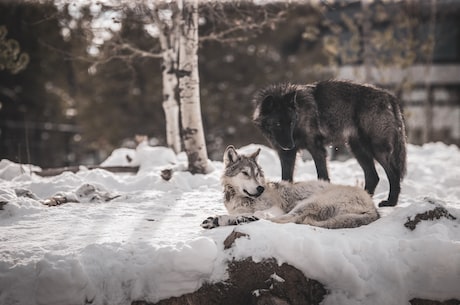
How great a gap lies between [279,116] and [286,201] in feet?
4.38

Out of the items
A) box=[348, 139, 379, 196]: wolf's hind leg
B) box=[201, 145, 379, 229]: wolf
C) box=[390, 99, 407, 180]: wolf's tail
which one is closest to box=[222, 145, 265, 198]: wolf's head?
box=[201, 145, 379, 229]: wolf

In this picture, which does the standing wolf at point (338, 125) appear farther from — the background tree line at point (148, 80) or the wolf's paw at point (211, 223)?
the background tree line at point (148, 80)

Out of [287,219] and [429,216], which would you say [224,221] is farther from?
[429,216]

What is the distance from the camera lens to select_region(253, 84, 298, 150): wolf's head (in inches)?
208

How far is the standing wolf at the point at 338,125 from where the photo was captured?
17.3ft

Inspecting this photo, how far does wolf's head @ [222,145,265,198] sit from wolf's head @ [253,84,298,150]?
641 mm

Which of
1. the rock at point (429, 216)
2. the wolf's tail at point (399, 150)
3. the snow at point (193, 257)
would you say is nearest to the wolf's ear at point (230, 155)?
the snow at point (193, 257)

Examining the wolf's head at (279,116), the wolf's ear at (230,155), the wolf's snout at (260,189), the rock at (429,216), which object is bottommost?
the rock at (429,216)

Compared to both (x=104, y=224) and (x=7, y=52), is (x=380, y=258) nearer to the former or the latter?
(x=104, y=224)

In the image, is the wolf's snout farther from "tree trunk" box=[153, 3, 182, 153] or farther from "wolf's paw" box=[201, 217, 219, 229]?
"tree trunk" box=[153, 3, 182, 153]

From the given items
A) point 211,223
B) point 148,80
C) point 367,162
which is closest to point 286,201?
point 211,223

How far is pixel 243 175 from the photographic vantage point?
4.58 meters

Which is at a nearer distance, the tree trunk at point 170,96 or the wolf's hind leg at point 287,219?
the wolf's hind leg at point 287,219

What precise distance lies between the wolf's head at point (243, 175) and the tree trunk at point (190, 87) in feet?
7.23
